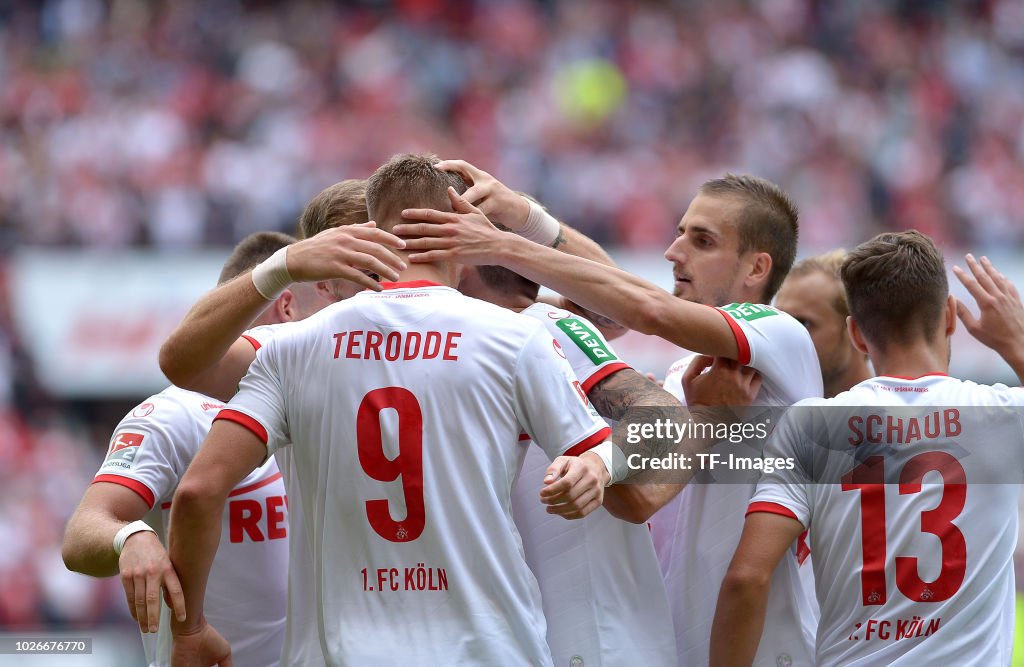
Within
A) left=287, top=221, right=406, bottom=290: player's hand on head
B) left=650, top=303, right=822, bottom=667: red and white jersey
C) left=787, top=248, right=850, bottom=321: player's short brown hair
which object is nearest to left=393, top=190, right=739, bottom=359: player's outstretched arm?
left=650, top=303, right=822, bottom=667: red and white jersey

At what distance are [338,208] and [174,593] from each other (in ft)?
5.07

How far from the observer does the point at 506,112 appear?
17359 mm

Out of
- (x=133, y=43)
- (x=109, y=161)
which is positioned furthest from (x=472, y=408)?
(x=133, y=43)

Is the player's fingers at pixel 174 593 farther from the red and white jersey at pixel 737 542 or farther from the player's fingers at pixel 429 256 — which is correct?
the red and white jersey at pixel 737 542

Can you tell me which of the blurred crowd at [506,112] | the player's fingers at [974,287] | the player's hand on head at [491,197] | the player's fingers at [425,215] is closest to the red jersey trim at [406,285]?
the player's fingers at [425,215]

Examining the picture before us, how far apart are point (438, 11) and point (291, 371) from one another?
51.8ft

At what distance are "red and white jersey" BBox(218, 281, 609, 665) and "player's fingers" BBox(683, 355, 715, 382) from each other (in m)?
0.86

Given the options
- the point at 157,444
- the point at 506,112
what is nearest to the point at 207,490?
the point at 157,444

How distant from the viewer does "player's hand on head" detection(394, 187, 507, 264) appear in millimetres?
3643

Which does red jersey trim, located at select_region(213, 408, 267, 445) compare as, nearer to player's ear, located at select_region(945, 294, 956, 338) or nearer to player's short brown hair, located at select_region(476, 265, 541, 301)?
player's short brown hair, located at select_region(476, 265, 541, 301)

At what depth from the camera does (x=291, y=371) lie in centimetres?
359

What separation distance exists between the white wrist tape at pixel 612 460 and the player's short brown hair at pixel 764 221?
1.28 metres

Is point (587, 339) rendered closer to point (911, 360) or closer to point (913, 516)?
point (911, 360)

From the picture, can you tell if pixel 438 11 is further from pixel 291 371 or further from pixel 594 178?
pixel 291 371
